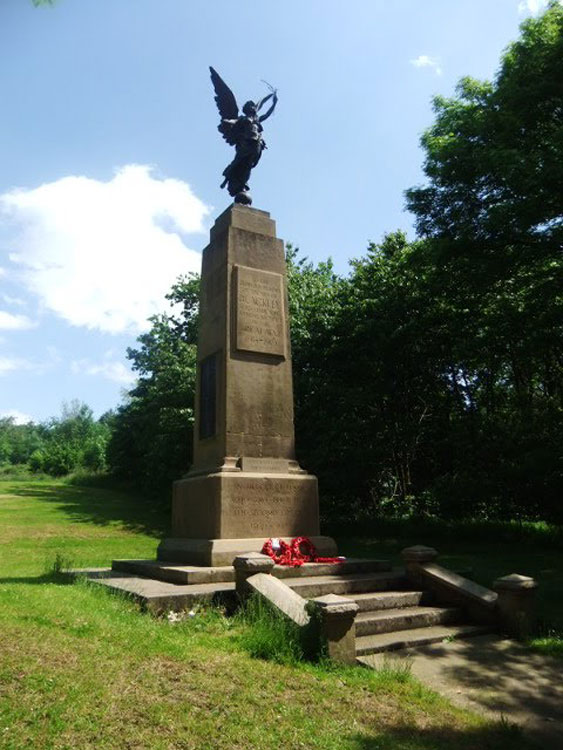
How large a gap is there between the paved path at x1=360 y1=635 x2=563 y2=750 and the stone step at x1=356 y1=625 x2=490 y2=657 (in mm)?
82

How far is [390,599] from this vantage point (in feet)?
24.2

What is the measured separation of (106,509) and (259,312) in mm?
21788

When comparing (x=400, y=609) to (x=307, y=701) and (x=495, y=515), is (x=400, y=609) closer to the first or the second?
(x=307, y=701)

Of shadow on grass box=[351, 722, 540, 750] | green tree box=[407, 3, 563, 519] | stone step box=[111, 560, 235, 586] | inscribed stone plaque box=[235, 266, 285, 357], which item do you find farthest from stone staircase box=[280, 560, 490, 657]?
green tree box=[407, 3, 563, 519]

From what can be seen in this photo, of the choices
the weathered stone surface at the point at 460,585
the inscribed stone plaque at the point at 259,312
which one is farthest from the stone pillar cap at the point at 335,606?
the inscribed stone plaque at the point at 259,312

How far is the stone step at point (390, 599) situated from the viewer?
23.4 feet

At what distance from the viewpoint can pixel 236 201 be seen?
37.5ft

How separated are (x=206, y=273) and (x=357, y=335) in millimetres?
11560

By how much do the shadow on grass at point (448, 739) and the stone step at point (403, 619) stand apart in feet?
7.20

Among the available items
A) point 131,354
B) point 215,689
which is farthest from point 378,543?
point 131,354

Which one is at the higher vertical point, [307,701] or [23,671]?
[23,671]

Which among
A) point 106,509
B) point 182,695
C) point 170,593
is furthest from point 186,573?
point 106,509

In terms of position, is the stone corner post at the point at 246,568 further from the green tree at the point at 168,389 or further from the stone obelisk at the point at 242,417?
the green tree at the point at 168,389

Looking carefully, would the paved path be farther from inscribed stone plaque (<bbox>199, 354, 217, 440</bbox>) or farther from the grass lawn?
inscribed stone plaque (<bbox>199, 354, 217, 440</bbox>)
